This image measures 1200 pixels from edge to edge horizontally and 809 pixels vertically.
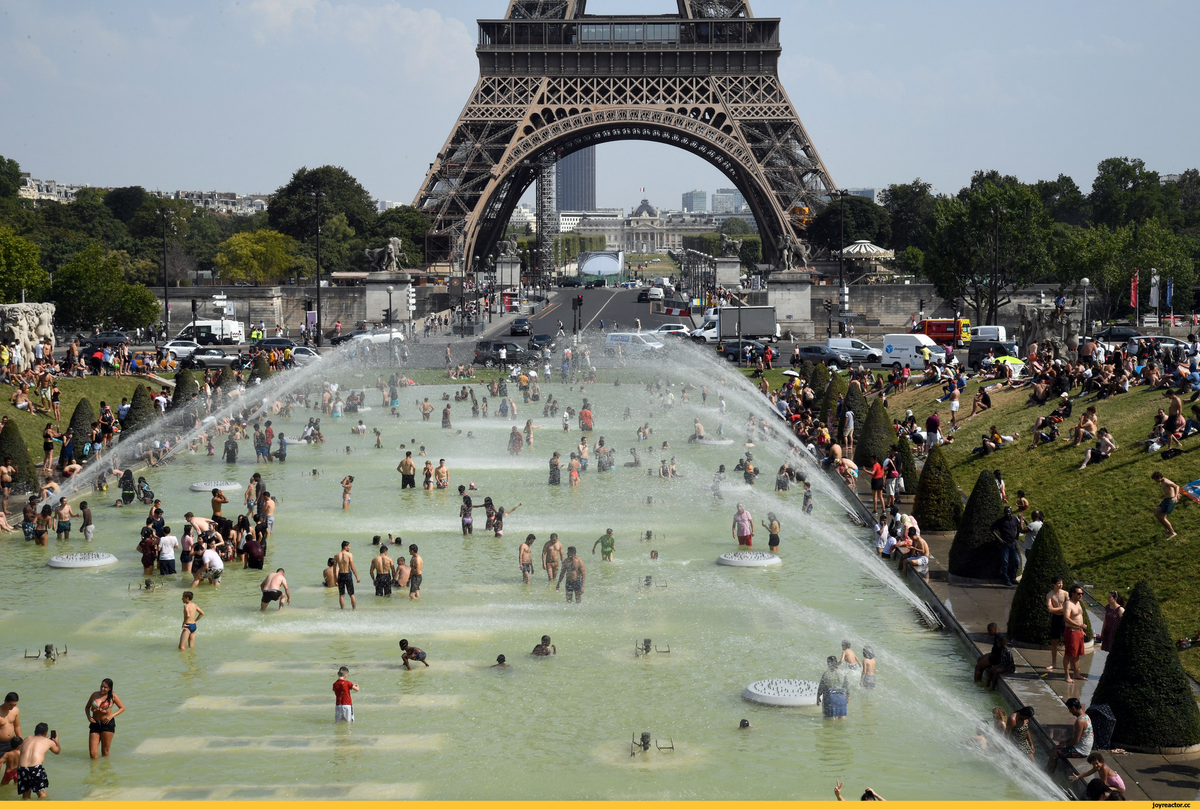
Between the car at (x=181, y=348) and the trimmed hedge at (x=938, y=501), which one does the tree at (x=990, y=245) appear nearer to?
the car at (x=181, y=348)

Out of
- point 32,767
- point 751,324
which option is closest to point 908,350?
point 751,324

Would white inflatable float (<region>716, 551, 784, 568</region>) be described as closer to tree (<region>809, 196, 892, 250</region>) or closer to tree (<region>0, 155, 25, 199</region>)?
tree (<region>809, 196, 892, 250</region>)

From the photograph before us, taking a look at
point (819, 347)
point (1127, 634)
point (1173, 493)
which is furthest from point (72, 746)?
point (819, 347)

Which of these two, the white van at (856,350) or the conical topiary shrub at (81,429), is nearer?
the conical topiary shrub at (81,429)

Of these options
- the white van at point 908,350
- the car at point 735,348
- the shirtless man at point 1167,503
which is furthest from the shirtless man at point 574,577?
the car at point 735,348

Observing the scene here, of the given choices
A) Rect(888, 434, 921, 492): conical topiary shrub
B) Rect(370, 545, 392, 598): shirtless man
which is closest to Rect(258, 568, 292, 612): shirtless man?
Rect(370, 545, 392, 598): shirtless man

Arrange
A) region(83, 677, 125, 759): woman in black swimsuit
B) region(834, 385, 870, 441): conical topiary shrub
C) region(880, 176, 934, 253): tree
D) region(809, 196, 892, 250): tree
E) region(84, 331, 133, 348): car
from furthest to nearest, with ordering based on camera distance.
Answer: region(880, 176, 934, 253): tree
region(809, 196, 892, 250): tree
region(84, 331, 133, 348): car
region(834, 385, 870, 441): conical topiary shrub
region(83, 677, 125, 759): woman in black swimsuit
